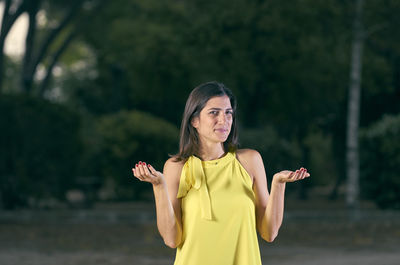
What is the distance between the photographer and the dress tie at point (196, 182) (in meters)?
3.25

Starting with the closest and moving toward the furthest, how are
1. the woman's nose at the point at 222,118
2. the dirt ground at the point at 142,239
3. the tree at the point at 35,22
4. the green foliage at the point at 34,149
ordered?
1. the woman's nose at the point at 222,118
2. the dirt ground at the point at 142,239
3. the green foliage at the point at 34,149
4. the tree at the point at 35,22

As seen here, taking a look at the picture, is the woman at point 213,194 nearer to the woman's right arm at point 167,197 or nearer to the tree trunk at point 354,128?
the woman's right arm at point 167,197

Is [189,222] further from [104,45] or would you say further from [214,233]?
[104,45]

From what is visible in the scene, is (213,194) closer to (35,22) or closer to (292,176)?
(292,176)

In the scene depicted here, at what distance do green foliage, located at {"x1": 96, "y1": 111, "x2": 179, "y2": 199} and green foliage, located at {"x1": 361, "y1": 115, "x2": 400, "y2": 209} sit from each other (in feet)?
21.0

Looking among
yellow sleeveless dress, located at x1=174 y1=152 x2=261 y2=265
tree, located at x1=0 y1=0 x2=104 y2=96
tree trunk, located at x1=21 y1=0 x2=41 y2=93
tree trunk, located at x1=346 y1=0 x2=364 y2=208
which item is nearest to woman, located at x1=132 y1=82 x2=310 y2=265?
yellow sleeveless dress, located at x1=174 y1=152 x2=261 y2=265

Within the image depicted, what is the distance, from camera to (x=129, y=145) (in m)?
26.1

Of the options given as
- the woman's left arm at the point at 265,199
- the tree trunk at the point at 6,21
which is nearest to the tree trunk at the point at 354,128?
the tree trunk at the point at 6,21

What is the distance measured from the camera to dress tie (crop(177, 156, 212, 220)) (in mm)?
3246

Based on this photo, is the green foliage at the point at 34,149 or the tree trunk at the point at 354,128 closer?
the green foliage at the point at 34,149

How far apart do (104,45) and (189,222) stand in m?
27.3

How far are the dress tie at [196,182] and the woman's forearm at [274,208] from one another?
280 millimetres

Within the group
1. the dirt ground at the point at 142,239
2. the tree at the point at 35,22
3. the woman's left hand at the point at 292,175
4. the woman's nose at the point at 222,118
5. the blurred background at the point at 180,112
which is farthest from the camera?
the tree at the point at 35,22

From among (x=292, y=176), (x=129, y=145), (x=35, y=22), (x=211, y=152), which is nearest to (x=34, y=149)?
(x=35, y=22)
